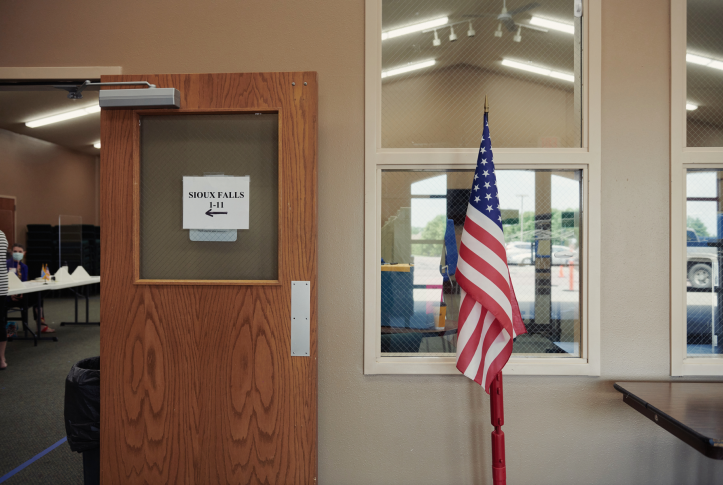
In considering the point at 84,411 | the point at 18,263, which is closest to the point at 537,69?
the point at 84,411

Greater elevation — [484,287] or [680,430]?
[484,287]

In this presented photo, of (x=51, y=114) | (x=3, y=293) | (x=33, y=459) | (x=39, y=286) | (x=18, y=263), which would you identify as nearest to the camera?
(x=33, y=459)

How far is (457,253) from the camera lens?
6.68ft

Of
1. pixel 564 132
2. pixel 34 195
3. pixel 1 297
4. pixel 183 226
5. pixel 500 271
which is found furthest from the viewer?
pixel 34 195

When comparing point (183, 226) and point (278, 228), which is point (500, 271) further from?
point (183, 226)

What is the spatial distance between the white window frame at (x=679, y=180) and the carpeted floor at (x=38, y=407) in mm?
3285

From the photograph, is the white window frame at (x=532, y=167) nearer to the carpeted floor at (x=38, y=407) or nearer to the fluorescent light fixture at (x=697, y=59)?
the fluorescent light fixture at (x=697, y=59)

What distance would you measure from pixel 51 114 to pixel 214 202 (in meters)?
7.67

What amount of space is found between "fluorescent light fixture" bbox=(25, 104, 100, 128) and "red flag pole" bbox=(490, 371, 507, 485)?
7694mm

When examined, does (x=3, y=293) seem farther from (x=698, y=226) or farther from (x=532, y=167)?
(x=698, y=226)

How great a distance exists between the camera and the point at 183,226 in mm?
1908

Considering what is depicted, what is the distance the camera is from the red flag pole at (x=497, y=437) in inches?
68.4

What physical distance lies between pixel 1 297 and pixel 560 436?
189 inches

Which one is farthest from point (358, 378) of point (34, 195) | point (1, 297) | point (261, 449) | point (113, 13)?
point (34, 195)
